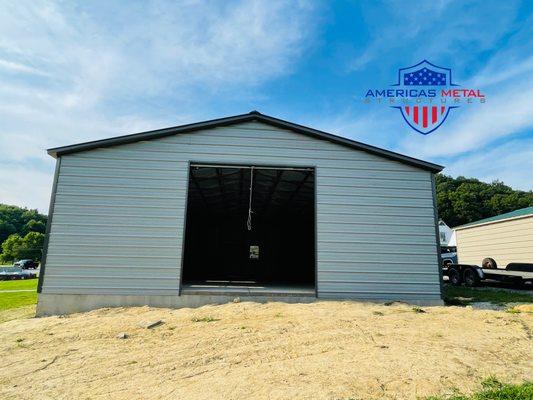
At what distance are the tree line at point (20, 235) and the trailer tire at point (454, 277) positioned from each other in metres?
64.3

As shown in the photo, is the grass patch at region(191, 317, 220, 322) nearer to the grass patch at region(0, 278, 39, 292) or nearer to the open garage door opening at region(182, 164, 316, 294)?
the open garage door opening at region(182, 164, 316, 294)

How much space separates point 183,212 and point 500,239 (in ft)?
57.4

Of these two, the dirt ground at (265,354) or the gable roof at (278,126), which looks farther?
the gable roof at (278,126)

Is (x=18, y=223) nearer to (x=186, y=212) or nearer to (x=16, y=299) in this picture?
(x=16, y=299)

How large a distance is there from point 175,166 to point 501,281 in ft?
49.8

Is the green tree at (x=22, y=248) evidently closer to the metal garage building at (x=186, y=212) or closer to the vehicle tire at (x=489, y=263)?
the metal garage building at (x=186, y=212)

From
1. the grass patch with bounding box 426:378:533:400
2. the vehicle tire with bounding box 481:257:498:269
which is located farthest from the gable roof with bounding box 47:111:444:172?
the vehicle tire with bounding box 481:257:498:269

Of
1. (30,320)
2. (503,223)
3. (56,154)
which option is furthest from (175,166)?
(503,223)

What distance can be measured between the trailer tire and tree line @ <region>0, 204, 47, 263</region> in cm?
6434


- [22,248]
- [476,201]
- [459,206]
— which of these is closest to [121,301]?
[22,248]

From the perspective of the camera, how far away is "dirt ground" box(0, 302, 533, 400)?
367 cm

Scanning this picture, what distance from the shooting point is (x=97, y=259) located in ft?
27.6

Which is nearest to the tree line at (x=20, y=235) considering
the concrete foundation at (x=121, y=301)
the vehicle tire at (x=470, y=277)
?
the concrete foundation at (x=121, y=301)

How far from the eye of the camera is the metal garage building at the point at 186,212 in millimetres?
8375
